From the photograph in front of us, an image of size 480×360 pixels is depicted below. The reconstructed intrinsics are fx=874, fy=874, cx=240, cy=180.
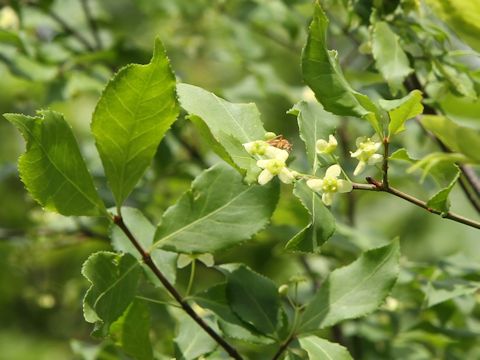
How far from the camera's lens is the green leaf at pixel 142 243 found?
970mm

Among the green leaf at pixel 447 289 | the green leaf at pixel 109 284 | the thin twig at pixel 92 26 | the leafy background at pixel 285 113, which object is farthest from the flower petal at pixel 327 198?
A: the thin twig at pixel 92 26

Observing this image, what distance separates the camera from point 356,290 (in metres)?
0.95

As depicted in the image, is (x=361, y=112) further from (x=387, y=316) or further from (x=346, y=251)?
(x=387, y=316)

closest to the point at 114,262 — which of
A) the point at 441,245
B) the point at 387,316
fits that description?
the point at 387,316

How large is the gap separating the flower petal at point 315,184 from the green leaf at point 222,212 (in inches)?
1.9

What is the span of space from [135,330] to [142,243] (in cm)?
10

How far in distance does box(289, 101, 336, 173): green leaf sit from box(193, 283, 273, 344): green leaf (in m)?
0.20

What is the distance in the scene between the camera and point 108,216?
0.91 m

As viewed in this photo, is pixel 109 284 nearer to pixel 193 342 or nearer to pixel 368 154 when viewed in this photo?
pixel 193 342

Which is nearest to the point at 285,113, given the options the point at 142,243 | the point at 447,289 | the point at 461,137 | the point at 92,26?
the point at 92,26

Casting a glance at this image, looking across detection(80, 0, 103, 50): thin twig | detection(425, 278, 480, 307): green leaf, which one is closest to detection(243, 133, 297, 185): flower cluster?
detection(425, 278, 480, 307): green leaf

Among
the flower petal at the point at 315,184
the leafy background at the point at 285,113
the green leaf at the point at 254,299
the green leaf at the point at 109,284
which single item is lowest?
the leafy background at the point at 285,113

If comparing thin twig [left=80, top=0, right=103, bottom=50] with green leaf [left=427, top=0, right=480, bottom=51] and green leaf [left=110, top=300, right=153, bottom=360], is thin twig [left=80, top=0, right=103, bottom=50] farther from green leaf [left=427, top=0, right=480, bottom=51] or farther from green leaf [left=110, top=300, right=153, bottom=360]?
green leaf [left=427, top=0, right=480, bottom=51]

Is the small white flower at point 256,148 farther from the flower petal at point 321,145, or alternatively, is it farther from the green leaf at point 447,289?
the green leaf at point 447,289
